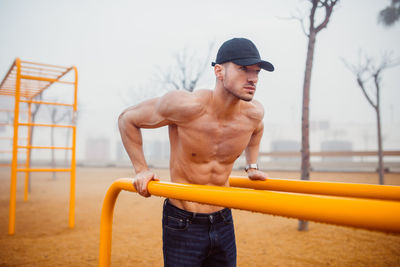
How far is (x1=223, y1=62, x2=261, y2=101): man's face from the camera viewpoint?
1.50 m

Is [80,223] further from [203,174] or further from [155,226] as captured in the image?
[203,174]

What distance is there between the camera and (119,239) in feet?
14.7

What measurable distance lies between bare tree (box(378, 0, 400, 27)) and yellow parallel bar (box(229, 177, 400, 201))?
8.68 m

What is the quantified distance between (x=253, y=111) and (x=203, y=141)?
17.5 inches

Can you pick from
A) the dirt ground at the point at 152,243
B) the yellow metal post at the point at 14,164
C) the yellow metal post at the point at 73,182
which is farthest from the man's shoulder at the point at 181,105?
the yellow metal post at the point at 14,164

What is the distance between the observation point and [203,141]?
5.45 feet

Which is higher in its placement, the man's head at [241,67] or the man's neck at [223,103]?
the man's head at [241,67]

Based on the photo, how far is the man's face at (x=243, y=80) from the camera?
1.50 meters

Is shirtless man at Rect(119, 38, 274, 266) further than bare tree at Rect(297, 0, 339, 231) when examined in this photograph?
No

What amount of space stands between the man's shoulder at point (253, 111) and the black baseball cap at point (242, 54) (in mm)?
347

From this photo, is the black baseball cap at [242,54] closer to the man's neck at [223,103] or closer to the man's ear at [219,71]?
the man's ear at [219,71]

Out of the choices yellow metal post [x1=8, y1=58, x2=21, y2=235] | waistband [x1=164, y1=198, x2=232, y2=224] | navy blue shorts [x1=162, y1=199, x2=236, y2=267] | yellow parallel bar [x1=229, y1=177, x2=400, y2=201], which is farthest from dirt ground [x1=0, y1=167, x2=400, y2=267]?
yellow parallel bar [x1=229, y1=177, x2=400, y2=201]

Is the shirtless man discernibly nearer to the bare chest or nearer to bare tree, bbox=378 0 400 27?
the bare chest

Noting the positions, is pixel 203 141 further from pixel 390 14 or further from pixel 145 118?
pixel 390 14
